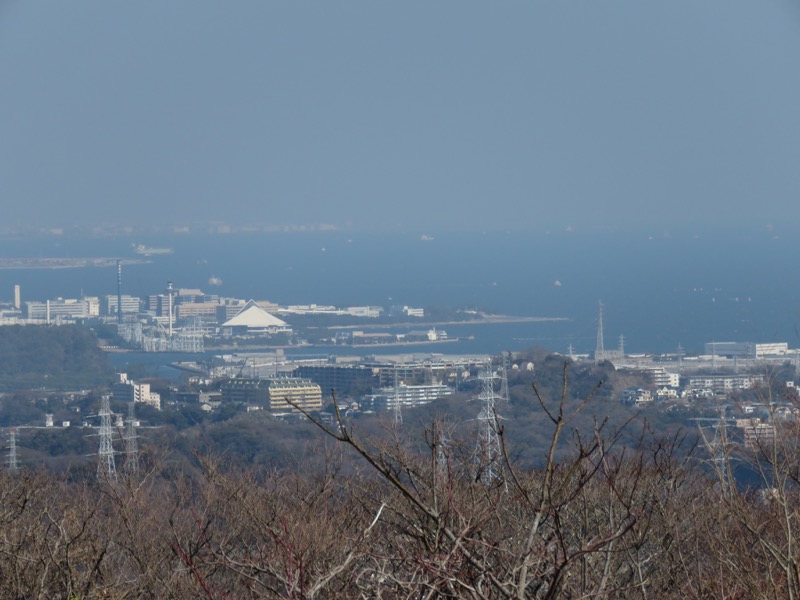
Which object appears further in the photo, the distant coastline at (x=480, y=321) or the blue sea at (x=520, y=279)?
the distant coastline at (x=480, y=321)

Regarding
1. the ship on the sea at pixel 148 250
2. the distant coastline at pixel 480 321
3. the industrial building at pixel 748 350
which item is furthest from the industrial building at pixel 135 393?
the ship on the sea at pixel 148 250

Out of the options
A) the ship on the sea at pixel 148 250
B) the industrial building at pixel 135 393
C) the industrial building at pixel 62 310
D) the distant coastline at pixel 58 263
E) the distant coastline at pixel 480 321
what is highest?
the ship on the sea at pixel 148 250

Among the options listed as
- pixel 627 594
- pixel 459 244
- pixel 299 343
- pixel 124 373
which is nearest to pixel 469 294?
pixel 299 343

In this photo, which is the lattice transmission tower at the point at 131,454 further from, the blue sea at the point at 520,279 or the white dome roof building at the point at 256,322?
the white dome roof building at the point at 256,322

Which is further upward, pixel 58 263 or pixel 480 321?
pixel 58 263

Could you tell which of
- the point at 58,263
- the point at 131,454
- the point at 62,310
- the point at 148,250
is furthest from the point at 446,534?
the point at 148,250

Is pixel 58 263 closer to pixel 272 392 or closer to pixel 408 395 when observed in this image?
pixel 272 392
